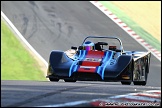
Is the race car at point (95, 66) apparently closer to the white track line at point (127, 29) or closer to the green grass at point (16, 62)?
the green grass at point (16, 62)

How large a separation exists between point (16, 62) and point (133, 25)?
1102 centimetres

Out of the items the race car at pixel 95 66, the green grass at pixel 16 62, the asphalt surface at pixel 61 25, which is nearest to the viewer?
the race car at pixel 95 66

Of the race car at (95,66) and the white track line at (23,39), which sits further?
the white track line at (23,39)

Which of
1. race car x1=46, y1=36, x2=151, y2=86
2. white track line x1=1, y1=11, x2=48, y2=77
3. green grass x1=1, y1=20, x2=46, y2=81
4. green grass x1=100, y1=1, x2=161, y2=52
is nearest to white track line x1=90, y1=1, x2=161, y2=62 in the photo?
green grass x1=100, y1=1, x2=161, y2=52

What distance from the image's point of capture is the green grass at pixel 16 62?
24.1m

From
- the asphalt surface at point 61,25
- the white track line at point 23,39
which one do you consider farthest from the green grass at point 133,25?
the white track line at point 23,39

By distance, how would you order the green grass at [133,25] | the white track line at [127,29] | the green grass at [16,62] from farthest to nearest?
the green grass at [133,25], the white track line at [127,29], the green grass at [16,62]

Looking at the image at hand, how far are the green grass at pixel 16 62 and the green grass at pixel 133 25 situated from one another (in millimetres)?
7998

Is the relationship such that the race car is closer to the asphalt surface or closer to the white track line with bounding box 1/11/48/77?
the asphalt surface

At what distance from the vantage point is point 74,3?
1444 inches

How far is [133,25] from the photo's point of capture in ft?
114

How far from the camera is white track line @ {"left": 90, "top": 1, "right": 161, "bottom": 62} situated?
30.8 m

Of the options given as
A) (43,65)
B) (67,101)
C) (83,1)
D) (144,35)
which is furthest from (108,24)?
(67,101)

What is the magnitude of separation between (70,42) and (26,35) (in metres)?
1.95
